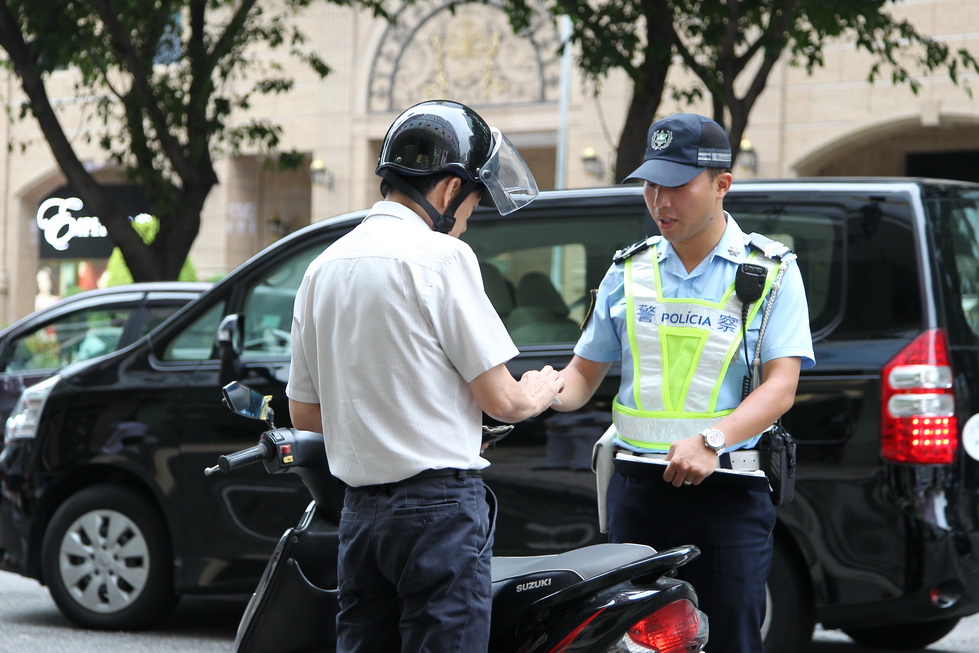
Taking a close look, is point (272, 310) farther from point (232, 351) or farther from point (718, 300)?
point (718, 300)

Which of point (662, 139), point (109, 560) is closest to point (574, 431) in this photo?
point (662, 139)

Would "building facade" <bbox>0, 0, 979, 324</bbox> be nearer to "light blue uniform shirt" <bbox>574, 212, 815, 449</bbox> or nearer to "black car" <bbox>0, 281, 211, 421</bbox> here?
"black car" <bbox>0, 281, 211, 421</bbox>

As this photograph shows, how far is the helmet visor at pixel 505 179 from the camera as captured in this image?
8.70ft

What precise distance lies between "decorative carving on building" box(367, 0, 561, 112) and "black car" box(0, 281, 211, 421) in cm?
1596

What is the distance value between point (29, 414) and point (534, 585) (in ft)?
13.7

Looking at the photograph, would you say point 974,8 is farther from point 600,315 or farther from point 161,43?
point 600,315

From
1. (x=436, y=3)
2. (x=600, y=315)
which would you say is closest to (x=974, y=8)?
(x=436, y=3)

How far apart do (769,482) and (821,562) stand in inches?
73.0

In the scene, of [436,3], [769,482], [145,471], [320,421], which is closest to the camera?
[320,421]

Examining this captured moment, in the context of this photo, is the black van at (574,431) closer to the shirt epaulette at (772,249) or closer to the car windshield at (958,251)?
the car windshield at (958,251)

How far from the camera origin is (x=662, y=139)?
10.2 feet

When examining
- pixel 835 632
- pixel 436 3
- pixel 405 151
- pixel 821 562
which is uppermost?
pixel 436 3

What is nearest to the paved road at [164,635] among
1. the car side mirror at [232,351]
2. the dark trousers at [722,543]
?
the car side mirror at [232,351]

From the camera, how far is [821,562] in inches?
187
